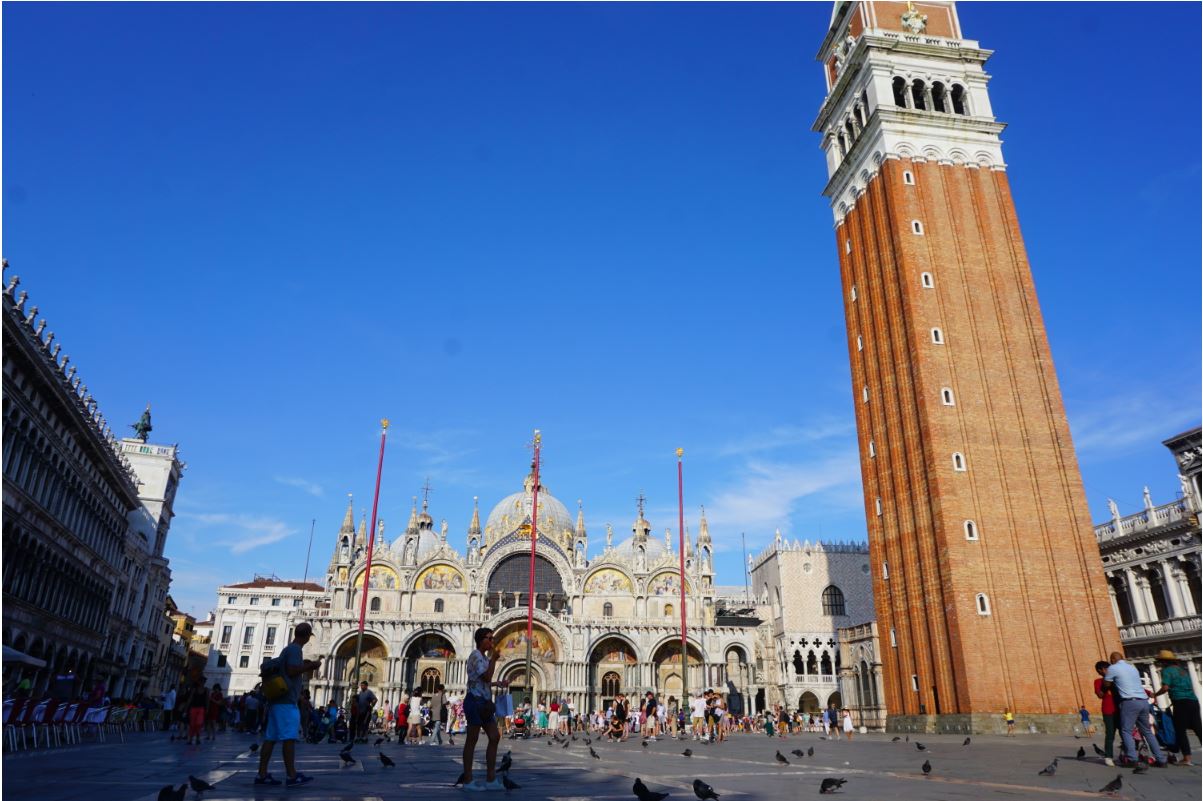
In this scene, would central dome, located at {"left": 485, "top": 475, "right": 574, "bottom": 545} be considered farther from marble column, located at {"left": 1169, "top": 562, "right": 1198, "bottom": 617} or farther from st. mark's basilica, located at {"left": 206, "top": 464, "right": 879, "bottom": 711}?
marble column, located at {"left": 1169, "top": 562, "right": 1198, "bottom": 617}

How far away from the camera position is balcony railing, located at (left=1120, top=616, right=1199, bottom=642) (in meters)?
31.6

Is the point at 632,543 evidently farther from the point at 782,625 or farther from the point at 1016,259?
the point at 1016,259

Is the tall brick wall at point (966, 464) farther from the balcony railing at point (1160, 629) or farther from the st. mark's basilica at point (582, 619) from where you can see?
the st. mark's basilica at point (582, 619)

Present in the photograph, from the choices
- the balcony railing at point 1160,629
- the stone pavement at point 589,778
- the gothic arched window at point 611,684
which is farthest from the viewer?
the gothic arched window at point 611,684

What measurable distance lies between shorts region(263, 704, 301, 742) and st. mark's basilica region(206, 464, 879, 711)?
1608 inches

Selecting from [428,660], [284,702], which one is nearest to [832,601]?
[428,660]

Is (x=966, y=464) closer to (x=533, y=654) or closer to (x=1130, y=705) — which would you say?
(x=1130, y=705)

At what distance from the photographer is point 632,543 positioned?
185 ft

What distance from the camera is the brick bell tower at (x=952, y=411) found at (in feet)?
96.8

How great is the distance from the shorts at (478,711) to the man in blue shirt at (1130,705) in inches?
318

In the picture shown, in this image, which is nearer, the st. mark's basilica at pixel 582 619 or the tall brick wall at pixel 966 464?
the tall brick wall at pixel 966 464

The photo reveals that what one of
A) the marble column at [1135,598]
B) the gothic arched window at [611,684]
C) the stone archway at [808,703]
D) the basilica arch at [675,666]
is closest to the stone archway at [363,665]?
the gothic arched window at [611,684]

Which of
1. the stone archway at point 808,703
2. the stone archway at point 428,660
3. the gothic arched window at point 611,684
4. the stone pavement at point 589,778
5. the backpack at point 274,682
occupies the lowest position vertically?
the stone pavement at point 589,778

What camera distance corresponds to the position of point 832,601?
49969 millimetres
